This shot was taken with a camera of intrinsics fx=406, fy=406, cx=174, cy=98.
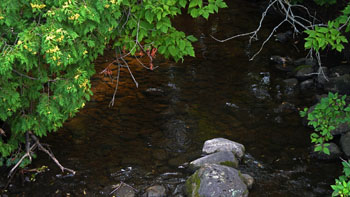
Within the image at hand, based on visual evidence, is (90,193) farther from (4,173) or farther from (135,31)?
(135,31)

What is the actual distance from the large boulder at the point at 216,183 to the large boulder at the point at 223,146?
0.85 metres

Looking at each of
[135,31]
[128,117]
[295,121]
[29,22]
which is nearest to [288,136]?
[295,121]

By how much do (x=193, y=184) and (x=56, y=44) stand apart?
10.4 ft

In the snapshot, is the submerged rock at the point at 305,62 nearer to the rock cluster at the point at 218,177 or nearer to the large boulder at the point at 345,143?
the large boulder at the point at 345,143

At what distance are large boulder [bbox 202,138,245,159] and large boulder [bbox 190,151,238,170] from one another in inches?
9.4

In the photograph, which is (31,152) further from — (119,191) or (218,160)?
(218,160)

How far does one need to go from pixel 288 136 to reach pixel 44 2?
537 centimetres

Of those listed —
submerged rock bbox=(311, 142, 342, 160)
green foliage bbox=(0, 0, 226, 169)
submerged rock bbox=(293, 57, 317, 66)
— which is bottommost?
submerged rock bbox=(311, 142, 342, 160)

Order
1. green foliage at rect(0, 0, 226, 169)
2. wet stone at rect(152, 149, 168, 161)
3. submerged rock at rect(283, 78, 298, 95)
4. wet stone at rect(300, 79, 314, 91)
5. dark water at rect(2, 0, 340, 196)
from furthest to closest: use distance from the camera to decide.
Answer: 1. wet stone at rect(300, 79, 314, 91)
2. submerged rock at rect(283, 78, 298, 95)
3. wet stone at rect(152, 149, 168, 161)
4. dark water at rect(2, 0, 340, 196)
5. green foliage at rect(0, 0, 226, 169)

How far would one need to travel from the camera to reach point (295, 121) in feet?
28.8

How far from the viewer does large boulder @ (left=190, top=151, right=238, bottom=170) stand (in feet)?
23.4

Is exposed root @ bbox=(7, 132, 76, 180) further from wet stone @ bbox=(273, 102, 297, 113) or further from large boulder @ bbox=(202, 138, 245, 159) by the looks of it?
wet stone @ bbox=(273, 102, 297, 113)

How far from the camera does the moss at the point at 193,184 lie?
253 inches

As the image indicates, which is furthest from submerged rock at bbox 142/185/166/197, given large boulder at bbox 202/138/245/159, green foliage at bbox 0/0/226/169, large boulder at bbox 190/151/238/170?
green foliage at bbox 0/0/226/169
